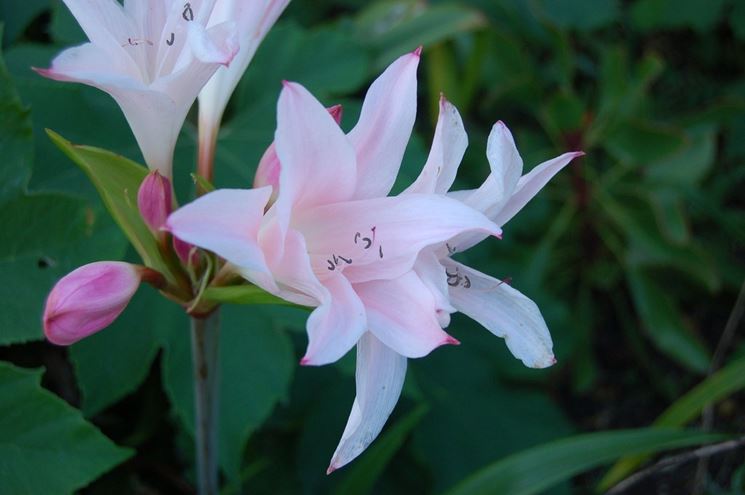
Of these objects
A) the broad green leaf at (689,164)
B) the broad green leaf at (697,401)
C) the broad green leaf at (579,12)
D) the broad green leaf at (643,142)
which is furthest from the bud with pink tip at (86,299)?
the broad green leaf at (579,12)

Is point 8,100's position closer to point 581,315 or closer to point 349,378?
point 349,378

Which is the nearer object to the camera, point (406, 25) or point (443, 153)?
point (443, 153)

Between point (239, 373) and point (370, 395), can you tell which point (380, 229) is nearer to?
point (370, 395)

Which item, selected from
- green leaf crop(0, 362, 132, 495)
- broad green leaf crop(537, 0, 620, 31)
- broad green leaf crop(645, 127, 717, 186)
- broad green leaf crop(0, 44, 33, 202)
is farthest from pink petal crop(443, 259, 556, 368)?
broad green leaf crop(537, 0, 620, 31)

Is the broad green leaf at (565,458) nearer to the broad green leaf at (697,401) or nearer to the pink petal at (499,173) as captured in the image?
the broad green leaf at (697,401)

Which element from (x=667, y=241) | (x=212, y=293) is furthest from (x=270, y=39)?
(x=667, y=241)

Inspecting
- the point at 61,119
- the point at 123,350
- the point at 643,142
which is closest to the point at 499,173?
the point at 123,350

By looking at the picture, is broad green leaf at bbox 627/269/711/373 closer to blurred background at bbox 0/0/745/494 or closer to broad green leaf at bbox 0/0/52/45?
blurred background at bbox 0/0/745/494
